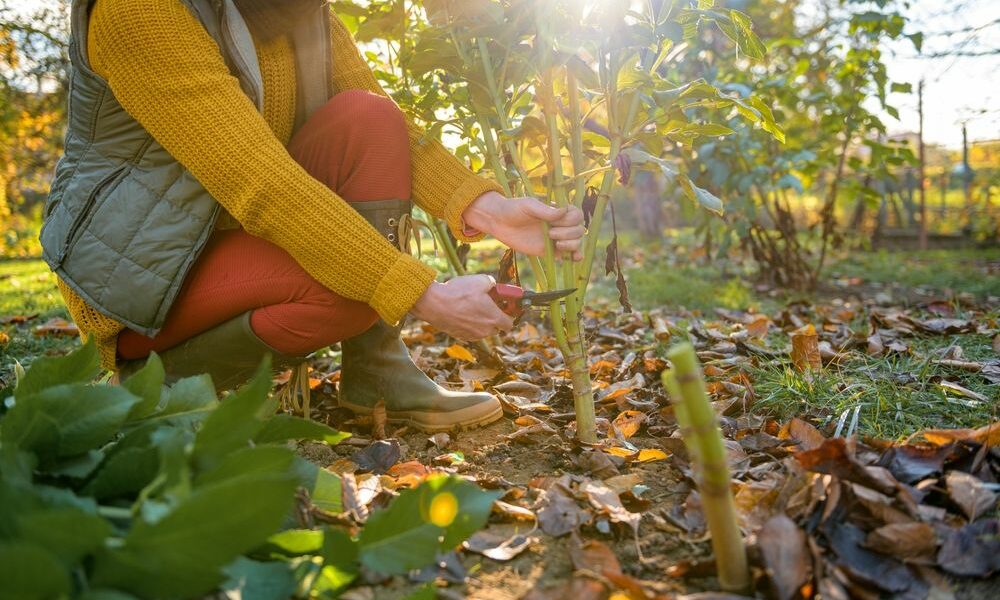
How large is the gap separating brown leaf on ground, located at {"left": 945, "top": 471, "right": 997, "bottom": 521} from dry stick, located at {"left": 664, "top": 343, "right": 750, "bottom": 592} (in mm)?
433

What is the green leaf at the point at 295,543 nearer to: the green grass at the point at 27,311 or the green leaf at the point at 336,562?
the green leaf at the point at 336,562

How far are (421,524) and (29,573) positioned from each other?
1.51 feet

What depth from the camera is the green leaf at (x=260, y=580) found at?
0.85 metres

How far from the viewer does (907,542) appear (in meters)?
1.04

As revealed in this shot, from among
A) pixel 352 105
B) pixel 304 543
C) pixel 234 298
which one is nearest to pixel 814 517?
pixel 304 543

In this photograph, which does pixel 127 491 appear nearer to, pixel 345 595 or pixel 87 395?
pixel 87 395

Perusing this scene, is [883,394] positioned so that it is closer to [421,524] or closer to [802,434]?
[802,434]

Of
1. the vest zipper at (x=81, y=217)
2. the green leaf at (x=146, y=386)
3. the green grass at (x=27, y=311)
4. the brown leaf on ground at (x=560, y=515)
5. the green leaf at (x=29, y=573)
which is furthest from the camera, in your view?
the green grass at (x=27, y=311)

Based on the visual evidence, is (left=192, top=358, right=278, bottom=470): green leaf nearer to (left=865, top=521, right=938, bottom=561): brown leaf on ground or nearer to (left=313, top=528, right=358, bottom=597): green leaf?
(left=313, top=528, right=358, bottom=597): green leaf

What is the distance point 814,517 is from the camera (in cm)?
111

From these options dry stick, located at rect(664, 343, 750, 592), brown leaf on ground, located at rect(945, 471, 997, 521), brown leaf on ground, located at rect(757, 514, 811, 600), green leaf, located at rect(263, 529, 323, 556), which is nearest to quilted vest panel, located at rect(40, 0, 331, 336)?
green leaf, located at rect(263, 529, 323, 556)

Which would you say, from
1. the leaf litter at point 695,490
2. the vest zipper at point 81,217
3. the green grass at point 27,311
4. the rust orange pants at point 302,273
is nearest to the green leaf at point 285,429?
the leaf litter at point 695,490

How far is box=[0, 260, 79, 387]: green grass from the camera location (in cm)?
234

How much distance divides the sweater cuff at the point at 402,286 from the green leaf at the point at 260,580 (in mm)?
583
